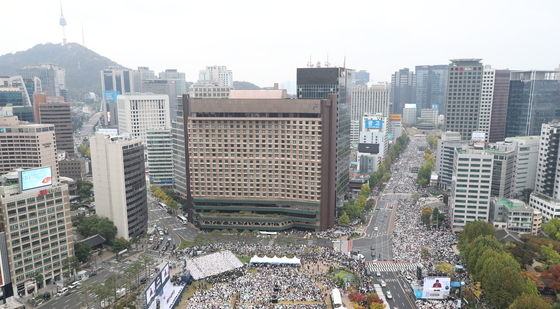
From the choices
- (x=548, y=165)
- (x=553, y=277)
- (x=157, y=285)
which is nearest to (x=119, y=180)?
(x=157, y=285)

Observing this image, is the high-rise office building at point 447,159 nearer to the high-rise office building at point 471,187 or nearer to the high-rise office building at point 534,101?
the high-rise office building at point 471,187

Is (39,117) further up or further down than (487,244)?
further up

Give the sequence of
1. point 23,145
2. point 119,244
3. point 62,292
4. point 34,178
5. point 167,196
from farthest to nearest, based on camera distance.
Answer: point 167,196 < point 23,145 < point 119,244 < point 34,178 < point 62,292

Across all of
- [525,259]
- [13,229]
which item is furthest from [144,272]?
[525,259]

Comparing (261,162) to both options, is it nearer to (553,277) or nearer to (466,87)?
(553,277)

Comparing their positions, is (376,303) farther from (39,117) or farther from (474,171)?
(39,117)

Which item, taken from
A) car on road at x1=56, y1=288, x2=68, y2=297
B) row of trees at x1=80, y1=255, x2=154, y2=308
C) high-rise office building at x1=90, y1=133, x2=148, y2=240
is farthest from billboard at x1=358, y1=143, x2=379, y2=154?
car on road at x1=56, y1=288, x2=68, y2=297
